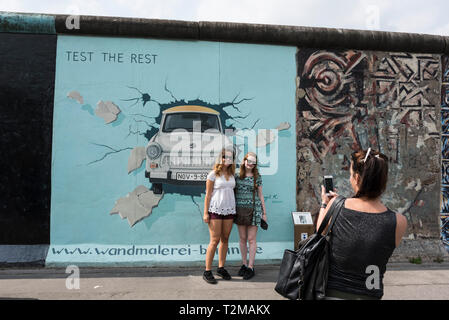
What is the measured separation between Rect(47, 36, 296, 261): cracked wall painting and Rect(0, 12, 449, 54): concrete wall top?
0.46 feet

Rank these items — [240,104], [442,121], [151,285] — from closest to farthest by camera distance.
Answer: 1. [151,285]
2. [240,104]
3. [442,121]

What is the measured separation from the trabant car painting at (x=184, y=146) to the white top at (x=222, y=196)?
1.02m

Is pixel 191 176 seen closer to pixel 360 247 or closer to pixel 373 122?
Answer: pixel 373 122

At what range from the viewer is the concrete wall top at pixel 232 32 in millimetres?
4867

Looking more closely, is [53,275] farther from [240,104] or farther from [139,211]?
[240,104]

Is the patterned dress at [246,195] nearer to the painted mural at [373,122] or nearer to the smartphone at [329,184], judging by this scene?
the painted mural at [373,122]

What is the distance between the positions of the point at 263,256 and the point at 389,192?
2.53m

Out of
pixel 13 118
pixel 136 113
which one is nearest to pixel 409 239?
pixel 136 113

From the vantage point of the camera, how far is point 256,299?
138 inches

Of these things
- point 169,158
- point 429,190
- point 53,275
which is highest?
point 169,158

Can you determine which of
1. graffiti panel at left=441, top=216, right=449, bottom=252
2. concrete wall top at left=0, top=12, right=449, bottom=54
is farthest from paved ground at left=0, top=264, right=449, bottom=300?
concrete wall top at left=0, top=12, right=449, bottom=54

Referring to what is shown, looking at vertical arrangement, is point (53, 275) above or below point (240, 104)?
below

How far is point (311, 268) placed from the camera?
1.76 m

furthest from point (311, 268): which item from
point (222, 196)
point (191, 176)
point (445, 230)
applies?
point (445, 230)
